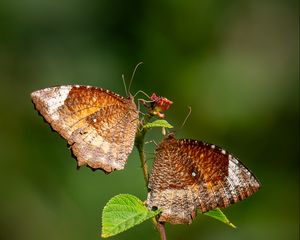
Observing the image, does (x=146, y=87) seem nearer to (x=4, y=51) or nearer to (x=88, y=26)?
(x=88, y=26)

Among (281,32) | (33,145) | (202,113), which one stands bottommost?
(33,145)

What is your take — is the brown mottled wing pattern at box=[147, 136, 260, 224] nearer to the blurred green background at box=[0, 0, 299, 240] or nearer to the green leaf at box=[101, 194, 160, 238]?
the green leaf at box=[101, 194, 160, 238]

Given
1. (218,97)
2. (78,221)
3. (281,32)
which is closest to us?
(78,221)

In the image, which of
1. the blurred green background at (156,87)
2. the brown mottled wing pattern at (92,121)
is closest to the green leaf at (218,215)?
the brown mottled wing pattern at (92,121)

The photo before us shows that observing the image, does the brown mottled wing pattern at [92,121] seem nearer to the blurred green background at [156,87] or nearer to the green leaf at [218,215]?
the green leaf at [218,215]

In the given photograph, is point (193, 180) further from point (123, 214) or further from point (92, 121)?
point (92, 121)

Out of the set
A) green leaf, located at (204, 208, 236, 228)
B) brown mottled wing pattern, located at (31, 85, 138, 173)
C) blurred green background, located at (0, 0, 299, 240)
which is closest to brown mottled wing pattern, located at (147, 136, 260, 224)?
green leaf, located at (204, 208, 236, 228)

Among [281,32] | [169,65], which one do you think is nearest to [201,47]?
[169,65]
